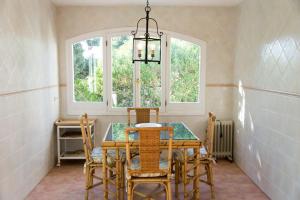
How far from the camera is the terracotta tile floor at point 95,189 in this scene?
3504mm

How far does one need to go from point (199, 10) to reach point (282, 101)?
2.21 meters

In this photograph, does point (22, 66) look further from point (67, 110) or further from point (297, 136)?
point (297, 136)

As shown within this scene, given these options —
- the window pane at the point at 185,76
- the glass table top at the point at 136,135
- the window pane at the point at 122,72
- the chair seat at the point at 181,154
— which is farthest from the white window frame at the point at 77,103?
the chair seat at the point at 181,154

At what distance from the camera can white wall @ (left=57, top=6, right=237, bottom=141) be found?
4.70 meters

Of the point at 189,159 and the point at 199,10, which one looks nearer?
the point at 189,159

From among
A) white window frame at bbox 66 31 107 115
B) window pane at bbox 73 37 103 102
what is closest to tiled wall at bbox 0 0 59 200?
white window frame at bbox 66 31 107 115

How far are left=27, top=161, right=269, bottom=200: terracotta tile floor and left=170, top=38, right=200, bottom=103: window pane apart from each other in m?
1.24

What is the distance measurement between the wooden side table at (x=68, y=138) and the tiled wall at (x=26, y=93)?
0.39 ft

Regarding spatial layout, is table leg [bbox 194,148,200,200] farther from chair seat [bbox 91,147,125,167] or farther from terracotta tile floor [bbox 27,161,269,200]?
chair seat [bbox 91,147,125,167]

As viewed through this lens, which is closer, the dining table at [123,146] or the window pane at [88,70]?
the dining table at [123,146]

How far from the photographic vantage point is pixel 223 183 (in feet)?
12.9

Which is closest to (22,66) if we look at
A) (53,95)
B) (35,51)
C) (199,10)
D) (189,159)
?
(35,51)

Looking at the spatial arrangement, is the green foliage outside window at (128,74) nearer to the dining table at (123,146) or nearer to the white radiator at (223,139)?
the white radiator at (223,139)

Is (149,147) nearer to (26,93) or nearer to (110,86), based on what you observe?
(26,93)
